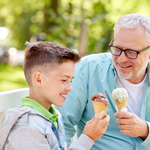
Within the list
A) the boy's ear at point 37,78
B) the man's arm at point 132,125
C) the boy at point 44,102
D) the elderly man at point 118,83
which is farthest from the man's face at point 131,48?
the boy's ear at point 37,78

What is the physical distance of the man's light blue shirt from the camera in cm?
214

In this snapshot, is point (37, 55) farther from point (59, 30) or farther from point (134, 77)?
point (59, 30)

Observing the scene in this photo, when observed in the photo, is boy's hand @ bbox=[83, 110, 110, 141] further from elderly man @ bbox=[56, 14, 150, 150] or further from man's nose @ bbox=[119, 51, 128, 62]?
man's nose @ bbox=[119, 51, 128, 62]

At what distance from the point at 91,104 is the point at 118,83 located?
1.23 ft

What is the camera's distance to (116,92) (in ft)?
6.15

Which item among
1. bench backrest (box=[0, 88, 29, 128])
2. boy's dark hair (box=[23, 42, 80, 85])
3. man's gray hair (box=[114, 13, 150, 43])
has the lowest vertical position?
bench backrest (box=[0, 88, 29, 128])

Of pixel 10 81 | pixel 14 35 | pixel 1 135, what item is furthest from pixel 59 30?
pixel 14 35

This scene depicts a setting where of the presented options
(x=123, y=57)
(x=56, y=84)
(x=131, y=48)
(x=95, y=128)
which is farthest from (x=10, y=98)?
(x=131, y=48)

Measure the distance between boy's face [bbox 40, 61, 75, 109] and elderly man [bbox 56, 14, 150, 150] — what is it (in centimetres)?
58

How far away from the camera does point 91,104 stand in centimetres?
219

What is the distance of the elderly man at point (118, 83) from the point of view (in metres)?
2.15

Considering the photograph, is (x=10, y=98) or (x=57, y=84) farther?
(x=10, y=98)

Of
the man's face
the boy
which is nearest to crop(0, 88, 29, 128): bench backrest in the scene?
the boy

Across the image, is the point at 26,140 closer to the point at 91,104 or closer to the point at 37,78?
the point at 37,78
